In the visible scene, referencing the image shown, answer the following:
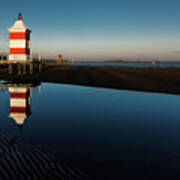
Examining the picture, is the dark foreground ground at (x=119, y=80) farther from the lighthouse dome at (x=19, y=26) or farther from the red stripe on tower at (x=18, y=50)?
the lighthouse dome at (x=19, y=26)

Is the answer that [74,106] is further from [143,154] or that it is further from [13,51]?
[13,51]

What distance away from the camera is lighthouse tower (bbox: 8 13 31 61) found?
92.1ft

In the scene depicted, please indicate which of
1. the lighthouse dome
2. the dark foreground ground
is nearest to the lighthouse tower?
the lighthouse dome

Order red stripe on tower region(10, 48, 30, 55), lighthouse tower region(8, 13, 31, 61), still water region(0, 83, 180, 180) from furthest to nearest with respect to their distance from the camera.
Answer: red stripe on tower region(10, 48, 30, 55) < lighthouse tower region(8, 13, 31, 61) < still water region(0, 83, 180, 180)

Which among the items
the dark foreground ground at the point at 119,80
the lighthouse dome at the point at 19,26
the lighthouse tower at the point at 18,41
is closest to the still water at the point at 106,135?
the dark foreground ground at the point at 119,80

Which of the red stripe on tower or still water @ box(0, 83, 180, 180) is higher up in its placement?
the red stripe on tower

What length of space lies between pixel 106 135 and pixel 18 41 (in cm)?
2659

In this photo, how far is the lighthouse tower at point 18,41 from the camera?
28078mm

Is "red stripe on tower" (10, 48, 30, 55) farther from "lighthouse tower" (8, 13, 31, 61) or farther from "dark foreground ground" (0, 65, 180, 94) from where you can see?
"dark foreground ground" (0, 65, 180, 94)

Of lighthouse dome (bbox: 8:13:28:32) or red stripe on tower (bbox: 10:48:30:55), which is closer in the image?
lighthouse dome (bbox: 8:13:28:32)

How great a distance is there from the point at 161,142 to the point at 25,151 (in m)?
3.69

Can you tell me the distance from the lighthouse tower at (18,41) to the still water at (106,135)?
21.1 m

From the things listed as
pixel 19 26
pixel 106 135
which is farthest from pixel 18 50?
pixel 106 135

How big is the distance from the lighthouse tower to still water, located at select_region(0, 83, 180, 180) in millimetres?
21090
